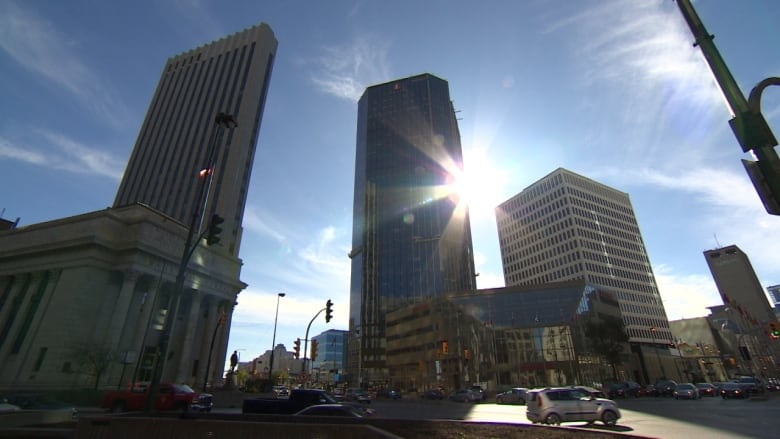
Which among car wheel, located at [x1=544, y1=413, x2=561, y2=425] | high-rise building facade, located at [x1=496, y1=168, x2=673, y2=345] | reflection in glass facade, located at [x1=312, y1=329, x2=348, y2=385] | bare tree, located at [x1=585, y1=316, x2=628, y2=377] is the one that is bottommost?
car wheel, located at [x1=544, y1=413, x2=561, y2=425]

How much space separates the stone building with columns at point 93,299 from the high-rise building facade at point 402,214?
226ft

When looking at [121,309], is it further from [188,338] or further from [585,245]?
[585,245]

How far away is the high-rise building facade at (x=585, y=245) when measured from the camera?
→ 4136 inches

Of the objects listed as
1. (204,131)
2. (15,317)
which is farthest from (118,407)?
(204,131)

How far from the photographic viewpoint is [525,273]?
122 metres

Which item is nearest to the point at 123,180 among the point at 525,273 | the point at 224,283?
A: the point at 224,283

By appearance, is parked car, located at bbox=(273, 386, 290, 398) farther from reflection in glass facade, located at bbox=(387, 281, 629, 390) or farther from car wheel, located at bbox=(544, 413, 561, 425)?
car wheel, located at bbox=(544, 413, 561, 425)

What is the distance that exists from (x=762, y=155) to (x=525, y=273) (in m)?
125

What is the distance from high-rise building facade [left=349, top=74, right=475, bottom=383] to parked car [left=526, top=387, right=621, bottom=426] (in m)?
89.4

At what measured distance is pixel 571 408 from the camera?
1716cm

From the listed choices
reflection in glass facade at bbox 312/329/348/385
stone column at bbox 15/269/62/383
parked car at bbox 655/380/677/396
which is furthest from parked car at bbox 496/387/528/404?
reflection in glass facade at bbox 312/329/348/385

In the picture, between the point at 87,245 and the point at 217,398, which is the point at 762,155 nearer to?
the point at 217,398

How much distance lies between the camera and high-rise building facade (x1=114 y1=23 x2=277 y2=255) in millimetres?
75875

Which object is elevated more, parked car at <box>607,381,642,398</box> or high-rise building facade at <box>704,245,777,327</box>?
high-rise building facade at <box>704,245,777,327</box>
